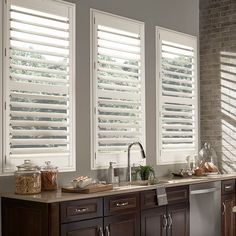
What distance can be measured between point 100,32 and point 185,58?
1513 millimetres

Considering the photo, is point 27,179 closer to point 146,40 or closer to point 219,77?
point 146,40

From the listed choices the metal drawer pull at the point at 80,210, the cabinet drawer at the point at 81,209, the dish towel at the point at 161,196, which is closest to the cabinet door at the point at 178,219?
the dish towel at the point at 161,196

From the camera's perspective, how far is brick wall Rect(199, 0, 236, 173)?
20.9ft

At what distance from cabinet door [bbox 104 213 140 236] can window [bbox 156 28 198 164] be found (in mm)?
1345

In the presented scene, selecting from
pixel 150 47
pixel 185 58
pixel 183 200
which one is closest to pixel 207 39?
pixel 185 58

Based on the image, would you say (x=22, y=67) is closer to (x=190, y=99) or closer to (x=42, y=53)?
(x=42, y=53)

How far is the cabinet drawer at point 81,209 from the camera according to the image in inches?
158

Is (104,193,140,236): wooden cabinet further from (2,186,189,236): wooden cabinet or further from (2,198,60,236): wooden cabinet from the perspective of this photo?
(2,198,60,236): wooden cabinet

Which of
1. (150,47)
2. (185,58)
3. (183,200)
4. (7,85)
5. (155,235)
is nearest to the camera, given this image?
(7,85)

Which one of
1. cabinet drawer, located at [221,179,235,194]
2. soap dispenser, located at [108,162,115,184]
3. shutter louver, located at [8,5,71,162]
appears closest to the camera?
shutter louver, located at [8,5,71,162]

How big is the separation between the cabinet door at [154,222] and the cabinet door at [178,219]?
Result: 85mm

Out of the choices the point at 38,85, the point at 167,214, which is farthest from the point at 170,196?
the point at 38,85

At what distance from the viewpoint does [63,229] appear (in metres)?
3.99

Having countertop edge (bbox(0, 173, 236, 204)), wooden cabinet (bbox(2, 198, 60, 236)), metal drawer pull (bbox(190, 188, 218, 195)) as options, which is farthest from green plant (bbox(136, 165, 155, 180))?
wooden cabinet (bbox(2, 198, 60, 236))
